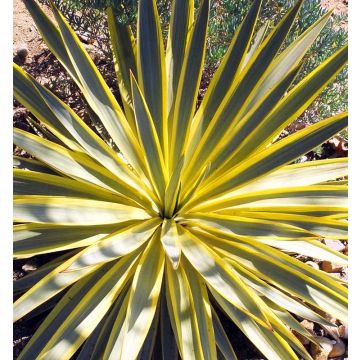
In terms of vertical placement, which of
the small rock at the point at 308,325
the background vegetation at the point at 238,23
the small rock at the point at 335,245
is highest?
the background vegetation at the point at 238,23

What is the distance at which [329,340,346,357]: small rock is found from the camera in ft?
6.10

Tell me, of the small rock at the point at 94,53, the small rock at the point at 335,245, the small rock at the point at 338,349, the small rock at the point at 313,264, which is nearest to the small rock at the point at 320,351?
the small rock at the point at 338,349

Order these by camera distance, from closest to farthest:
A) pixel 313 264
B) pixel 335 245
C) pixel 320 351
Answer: pixel 320 351 < pixel 313 264 < pixel 335 245

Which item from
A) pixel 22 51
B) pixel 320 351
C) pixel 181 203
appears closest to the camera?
pixel 181 203

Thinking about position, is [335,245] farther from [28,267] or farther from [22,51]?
[22,51]

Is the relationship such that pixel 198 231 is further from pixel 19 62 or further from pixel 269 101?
pixel 19 62

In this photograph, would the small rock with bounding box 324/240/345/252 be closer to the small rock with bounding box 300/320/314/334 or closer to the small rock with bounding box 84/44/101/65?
the small rock with bounding box 300/320/314/334

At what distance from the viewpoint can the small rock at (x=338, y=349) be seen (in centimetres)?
186

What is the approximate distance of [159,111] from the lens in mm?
1647

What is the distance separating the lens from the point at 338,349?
1863 mm

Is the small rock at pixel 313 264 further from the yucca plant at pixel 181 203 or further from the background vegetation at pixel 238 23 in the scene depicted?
the background vegetation at pixel 238 23

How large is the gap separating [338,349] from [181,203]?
91 centimetres

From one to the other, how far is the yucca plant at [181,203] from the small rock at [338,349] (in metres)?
0.41

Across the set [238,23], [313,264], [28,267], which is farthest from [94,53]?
[313,264]
